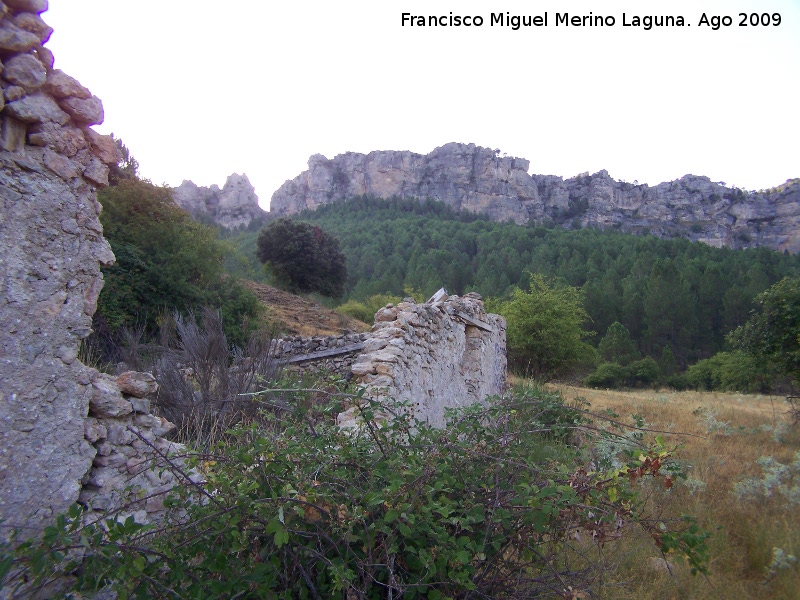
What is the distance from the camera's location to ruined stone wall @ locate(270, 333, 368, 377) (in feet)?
38.3

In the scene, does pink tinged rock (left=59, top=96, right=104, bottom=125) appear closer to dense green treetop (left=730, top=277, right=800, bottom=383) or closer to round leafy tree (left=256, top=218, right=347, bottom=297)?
dense green treetop (left=730, top=277, right=800, bottom=383)

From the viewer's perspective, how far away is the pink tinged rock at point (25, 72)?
2422mm

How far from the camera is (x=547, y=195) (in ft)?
319

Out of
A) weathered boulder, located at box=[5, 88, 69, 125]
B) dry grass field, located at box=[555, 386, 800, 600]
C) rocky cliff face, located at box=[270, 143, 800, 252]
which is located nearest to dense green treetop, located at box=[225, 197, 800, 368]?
dry grass field, located at box=[555, 386, 800, 600]

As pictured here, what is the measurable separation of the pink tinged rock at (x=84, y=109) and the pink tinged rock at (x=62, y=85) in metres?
0.03

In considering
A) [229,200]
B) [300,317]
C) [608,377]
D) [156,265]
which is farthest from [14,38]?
[229,200]

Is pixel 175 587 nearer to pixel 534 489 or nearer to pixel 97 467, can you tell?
pixel 97 467

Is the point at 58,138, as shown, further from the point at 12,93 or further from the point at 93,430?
the point at 93,430

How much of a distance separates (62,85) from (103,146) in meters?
0.35

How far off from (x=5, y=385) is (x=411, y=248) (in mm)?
47948

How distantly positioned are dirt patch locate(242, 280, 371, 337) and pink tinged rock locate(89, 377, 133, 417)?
13692 mm

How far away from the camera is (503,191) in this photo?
9331 centimetres

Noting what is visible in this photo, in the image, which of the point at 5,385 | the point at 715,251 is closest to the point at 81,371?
the point at 5,385

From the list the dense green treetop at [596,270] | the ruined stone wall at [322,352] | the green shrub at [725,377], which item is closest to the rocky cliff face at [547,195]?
the dense green treetop at [596,270]
